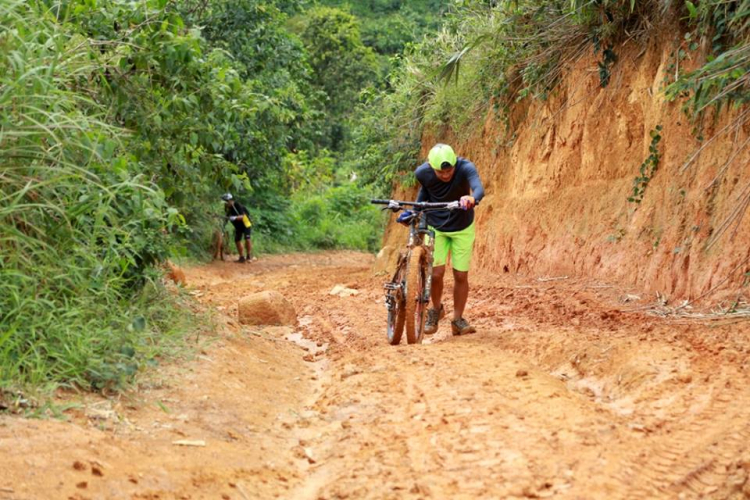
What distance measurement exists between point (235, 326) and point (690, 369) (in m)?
4.77

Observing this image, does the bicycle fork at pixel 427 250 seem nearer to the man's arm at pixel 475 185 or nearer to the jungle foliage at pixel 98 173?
the man's arm at pixel 475 185

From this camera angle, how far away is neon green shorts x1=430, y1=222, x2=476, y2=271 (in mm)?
8797

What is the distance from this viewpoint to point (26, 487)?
12.9 ft

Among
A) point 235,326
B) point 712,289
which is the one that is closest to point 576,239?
point 712,289

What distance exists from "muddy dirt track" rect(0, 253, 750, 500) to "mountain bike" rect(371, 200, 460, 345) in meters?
0.34

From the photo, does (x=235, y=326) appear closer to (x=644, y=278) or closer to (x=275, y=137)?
(x=644, y=278)

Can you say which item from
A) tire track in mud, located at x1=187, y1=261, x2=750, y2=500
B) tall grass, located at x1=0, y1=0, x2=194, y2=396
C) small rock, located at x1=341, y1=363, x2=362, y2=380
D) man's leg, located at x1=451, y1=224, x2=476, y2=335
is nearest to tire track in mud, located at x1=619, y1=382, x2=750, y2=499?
tire track in mud, located at x1=187, y1=261, x2=750, y2=500

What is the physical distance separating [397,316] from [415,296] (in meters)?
0.35

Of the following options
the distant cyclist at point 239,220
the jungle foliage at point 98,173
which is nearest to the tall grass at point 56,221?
the jungle foliage at point 98,173

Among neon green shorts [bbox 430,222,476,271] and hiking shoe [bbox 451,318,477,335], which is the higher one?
neon green shorts [bbox 430,222,476,271]

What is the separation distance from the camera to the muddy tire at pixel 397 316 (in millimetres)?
8500

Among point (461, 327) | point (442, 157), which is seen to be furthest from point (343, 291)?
point (442, 157)

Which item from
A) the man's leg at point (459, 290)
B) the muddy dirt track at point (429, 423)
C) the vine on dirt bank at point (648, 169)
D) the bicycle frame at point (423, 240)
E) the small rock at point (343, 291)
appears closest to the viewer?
the muddy dirt track at point (429, 423)

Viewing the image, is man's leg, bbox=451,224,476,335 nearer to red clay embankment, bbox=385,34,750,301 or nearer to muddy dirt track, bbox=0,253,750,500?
muddy dirt track, bbox=0,253,750,500
